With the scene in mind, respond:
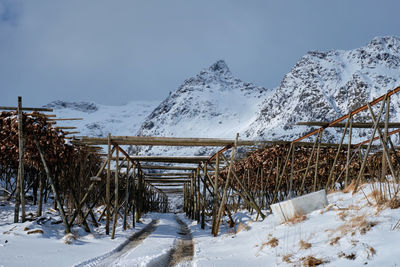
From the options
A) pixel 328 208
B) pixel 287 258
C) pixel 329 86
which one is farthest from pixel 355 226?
pixel 329 86

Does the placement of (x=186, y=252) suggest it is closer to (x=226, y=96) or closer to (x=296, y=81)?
(x=296, y=81)

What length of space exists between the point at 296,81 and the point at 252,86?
1841 inches

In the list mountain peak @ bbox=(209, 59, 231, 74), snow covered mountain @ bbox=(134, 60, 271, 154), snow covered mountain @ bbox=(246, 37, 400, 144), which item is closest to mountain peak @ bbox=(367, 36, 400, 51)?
snow covered mountain @ bbox=(246, 37, 400, 144)

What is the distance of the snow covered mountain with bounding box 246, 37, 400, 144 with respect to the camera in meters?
86.1

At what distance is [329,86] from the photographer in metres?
99.6

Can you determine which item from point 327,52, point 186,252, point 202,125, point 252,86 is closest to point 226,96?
point 252,86

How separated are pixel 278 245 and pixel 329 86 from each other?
10507 cm

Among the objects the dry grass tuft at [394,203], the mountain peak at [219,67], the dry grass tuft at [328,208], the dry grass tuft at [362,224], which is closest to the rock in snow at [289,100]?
the mountain peak at [219,67]

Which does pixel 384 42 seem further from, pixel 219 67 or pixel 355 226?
pixel 355 226

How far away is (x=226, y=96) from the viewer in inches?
5822

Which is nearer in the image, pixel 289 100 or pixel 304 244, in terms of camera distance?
pixel 304 244

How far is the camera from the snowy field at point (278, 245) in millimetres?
4156

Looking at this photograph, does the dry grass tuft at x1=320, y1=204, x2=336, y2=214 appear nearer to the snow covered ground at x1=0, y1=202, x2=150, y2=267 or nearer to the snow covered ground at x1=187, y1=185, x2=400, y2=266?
the snow covered ground at x1=187, y1=185, x2=400, y2=266

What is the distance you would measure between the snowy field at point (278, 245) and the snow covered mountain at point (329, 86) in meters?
70.7
